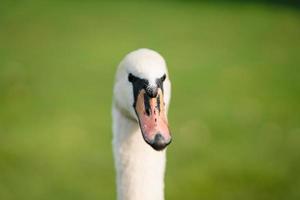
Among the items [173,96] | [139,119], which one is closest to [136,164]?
[139,119]

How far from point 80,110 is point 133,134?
2.31m

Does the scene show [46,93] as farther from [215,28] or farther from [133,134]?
[133,134]

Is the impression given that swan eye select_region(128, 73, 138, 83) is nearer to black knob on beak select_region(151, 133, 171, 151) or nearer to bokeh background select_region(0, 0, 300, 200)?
black knob on beak select_region(151, 133, 171, 151)

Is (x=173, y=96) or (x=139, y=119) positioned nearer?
(x=139, y=119)

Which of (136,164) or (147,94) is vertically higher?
(147,94)

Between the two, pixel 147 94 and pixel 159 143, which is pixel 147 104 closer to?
pixel 147 94

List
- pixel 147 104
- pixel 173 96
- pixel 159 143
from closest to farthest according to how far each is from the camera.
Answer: pixel 159 143
pixel 147 104
pixel 173 96

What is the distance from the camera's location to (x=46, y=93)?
446 cm

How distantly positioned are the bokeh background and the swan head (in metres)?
1.41

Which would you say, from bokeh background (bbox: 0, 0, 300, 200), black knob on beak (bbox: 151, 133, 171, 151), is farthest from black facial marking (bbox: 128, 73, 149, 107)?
bokeh background (bbox: 0, 0, 300, 200)

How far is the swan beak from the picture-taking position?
1.73m

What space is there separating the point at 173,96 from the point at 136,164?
2.47 meters

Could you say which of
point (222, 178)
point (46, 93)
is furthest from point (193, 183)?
point (46, 93)

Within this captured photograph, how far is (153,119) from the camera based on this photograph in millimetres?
1789
